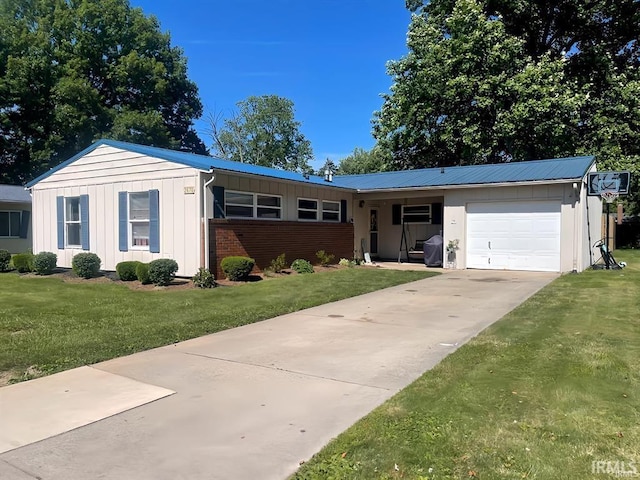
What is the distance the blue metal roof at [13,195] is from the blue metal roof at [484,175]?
15472mm

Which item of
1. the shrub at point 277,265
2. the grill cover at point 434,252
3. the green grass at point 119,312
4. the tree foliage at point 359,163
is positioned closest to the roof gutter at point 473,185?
the grill cover at point 434,252

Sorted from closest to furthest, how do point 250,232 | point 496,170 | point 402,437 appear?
point 402,437 → point 250,232 → point 496,170

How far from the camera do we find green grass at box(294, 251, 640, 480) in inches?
120

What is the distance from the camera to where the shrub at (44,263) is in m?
14.6

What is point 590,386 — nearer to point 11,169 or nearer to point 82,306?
point 82,306

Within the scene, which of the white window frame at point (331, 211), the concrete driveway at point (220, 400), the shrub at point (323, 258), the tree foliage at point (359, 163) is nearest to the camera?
the concrete driveway at point (220, 400)

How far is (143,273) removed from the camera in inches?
478

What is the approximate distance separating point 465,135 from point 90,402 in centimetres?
2250

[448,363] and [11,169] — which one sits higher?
[11,169]

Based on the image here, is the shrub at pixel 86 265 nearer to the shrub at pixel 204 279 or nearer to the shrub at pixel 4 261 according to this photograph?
the shrub at pixel 204 279

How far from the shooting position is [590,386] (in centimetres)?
442

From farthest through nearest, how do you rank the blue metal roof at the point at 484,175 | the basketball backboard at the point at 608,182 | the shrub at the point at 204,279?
1. the blue metal roof at the point at 484,175
2. the basketball backboard at the point at 608,182
3. the shrub at the point at 204,279

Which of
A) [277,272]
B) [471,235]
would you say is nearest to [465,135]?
[471,235]

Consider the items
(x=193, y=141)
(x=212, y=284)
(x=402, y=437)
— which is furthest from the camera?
(x=193, y=141)
